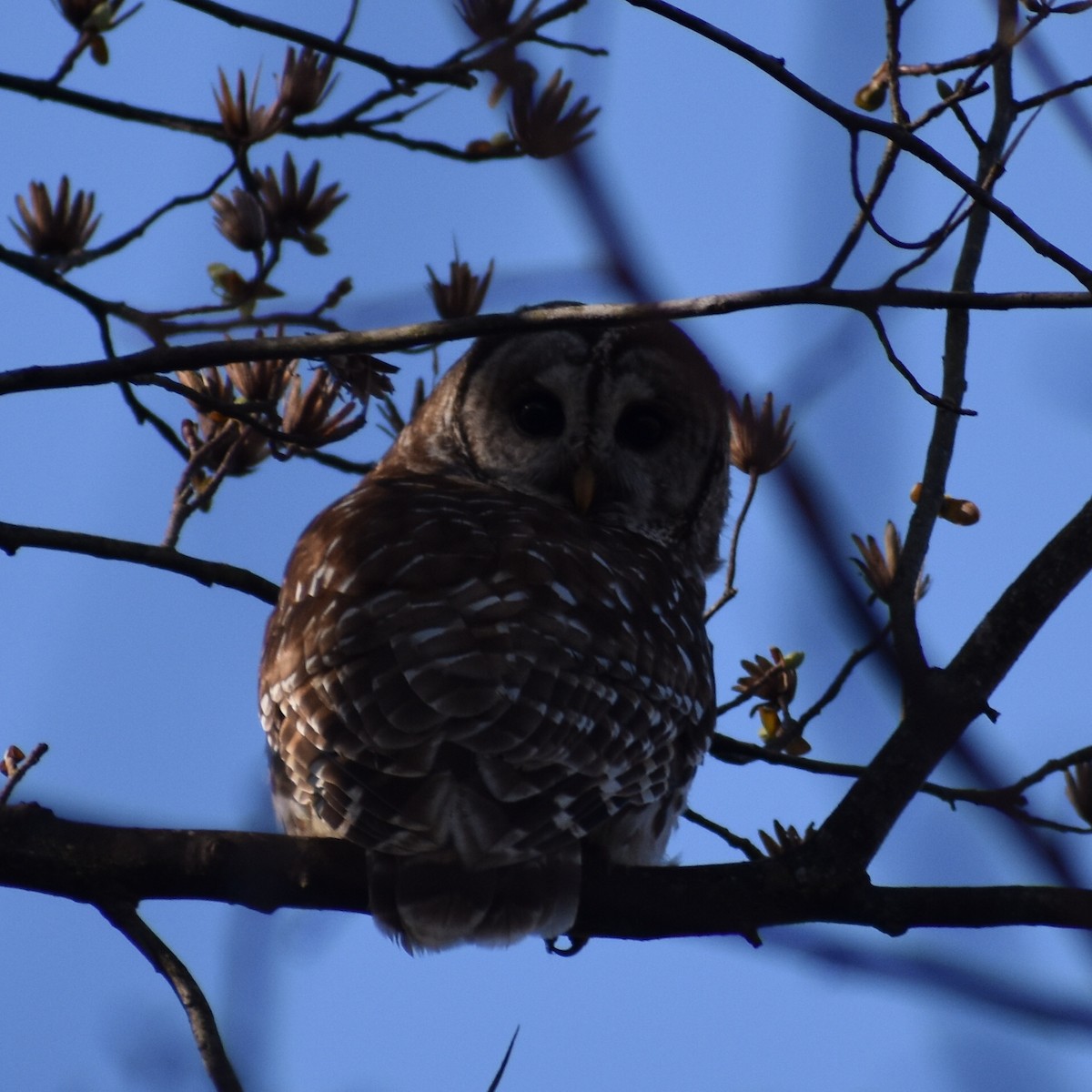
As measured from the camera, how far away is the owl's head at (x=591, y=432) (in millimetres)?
5777

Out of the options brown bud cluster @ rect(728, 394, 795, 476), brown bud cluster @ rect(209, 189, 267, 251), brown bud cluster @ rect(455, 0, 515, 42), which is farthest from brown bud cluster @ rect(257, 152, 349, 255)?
brown bud cluster @ rect(455, 0, 515, 42)

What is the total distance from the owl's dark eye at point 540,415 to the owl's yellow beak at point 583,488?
26cm

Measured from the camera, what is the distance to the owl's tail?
336 centimetres

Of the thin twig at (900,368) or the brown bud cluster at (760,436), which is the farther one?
the thin twig at (900,368)

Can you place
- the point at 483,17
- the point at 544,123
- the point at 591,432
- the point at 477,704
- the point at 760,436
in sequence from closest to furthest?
1. the point at 544,123
2. the point at 483,17
3. the point at 760,436
4. the point at 477,704
5. the point at 591,432

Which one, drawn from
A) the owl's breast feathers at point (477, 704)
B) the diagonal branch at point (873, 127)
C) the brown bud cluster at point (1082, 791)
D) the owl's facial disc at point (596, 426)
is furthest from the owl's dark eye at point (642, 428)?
the diagonal branch at point (873, 127)

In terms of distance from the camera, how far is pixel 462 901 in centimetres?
340

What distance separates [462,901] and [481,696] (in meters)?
0.51

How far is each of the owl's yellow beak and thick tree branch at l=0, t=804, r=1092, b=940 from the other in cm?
229

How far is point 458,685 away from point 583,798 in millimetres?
394

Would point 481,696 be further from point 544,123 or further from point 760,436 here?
point 544,123

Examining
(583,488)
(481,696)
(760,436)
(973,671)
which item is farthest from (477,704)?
(583,488)

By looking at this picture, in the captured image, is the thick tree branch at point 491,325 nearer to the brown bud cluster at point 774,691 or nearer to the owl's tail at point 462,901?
the owl's tail at point 462,901

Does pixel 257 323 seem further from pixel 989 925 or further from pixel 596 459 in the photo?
pixel 596 459
